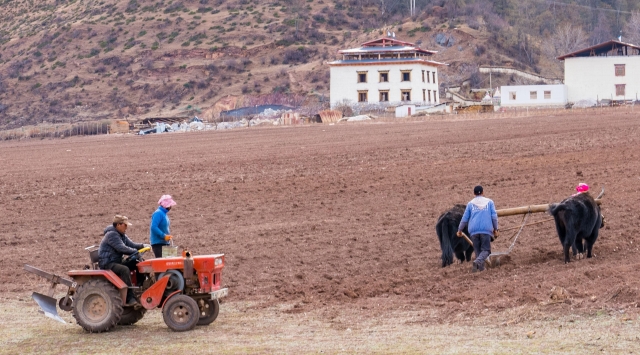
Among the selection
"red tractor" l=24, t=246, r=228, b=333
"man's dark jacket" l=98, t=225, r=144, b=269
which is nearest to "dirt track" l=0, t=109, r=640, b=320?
"red tractor" l=24, t=246, r=228, b=333

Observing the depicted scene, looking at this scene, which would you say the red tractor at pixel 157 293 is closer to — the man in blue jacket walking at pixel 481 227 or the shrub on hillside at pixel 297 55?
the man in blue jacket walking at pixel 481 227

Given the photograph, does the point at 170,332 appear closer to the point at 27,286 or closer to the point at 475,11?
the point at 27,286

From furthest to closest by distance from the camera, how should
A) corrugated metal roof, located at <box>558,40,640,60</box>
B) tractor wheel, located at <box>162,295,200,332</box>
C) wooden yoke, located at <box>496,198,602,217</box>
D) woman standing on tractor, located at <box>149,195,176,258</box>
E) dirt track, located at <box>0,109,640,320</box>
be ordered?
1. corrugated metal roof, located at <box>558,40,640,60</box>
2. wooden yoke, located at <box>496,198,602,217</box>
3. dirt track, located at <box>0,109,640,320</box>
4. woman standing on tractor, located at <box>149,195,176,258</box>
5. tractor wheel, located at <box>162,295,200,332</box>

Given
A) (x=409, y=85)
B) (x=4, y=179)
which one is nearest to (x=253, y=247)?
(x=4, y=179)

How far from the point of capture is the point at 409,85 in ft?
293

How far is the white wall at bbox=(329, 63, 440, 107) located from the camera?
89.4 m

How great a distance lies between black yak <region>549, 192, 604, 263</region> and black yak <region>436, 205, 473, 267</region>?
1626mm

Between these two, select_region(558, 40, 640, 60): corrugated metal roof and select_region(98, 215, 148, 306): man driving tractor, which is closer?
select_region(98, 215, 148, 306): man driving tractor

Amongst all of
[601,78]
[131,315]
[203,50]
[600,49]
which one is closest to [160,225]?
[131,315]

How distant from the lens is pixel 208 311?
1321 cm

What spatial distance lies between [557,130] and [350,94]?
48.3 meters

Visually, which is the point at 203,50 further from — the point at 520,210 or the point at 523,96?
the point at 520,210

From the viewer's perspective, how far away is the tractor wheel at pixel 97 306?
12.8 meters

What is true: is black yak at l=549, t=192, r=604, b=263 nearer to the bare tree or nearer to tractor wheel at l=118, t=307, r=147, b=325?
tractor wheel at l=118, t=307, r=147, b=325
